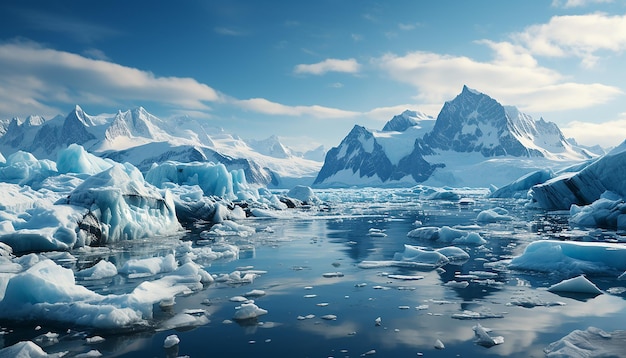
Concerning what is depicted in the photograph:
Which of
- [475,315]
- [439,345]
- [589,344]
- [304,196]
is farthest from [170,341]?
[304,196]

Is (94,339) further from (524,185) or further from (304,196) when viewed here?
(524,185)

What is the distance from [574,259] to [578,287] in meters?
2.92

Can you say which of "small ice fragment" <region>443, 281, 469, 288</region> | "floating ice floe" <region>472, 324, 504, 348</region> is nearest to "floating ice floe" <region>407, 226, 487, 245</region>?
"small ice fragment" <region>443, 281, 469, 288</region>

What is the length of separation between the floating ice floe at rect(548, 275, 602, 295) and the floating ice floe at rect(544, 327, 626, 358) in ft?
8.49

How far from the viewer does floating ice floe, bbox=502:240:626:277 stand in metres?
11.1

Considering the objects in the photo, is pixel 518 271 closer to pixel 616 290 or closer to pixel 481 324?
pixel 616 290

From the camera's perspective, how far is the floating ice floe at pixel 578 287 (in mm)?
8938

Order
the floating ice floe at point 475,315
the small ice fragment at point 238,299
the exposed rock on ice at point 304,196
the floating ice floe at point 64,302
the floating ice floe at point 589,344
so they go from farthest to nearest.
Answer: the exposed rock on ice at point 304,196, the small ice fragment at point 238,299, the floating ice floe at point 475,315, the floating ice floe at point 64,302, the floating ice floe at point 589,344

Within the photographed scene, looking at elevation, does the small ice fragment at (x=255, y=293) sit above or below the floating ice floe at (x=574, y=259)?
below

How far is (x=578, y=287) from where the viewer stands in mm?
9039

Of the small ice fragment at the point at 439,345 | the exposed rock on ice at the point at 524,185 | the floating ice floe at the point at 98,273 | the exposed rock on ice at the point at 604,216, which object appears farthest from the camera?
the exposed rock on ice at the point at 524,185

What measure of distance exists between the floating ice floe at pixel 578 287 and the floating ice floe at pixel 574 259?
1928 millimetres

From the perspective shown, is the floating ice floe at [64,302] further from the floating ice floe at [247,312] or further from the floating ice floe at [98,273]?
the floating ice floe at [98,273]

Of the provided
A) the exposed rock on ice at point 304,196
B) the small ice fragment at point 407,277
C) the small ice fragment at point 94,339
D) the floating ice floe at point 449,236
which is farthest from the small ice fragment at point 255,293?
the exposed rock on ice at point 304,196
